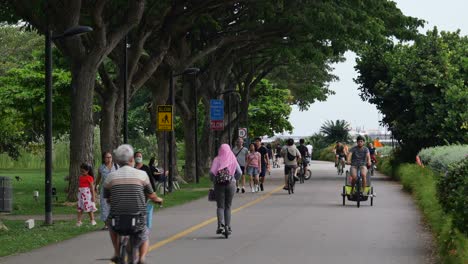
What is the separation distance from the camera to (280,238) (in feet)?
58.7

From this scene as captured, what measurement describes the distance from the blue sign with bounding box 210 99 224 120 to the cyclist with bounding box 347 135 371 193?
1974 cm

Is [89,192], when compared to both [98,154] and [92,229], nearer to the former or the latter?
[92,229]

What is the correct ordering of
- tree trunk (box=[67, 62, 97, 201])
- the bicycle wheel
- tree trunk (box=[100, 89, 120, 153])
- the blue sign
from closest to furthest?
the bicycle wheel
tree trunk (box=[67, 62, 97, 201])
tree trunk (box=[100, 89, 120, 153])
the blue sign

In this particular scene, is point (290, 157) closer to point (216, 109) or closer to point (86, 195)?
point (86, 195)

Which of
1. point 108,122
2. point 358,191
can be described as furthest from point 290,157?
point 358,191

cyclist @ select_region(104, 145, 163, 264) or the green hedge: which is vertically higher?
cyclist @ select_region(104, 145, 163, 264)

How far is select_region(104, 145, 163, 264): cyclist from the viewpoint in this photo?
435 inches

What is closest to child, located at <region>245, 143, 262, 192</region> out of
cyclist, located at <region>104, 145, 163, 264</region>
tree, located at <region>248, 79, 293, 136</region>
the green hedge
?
the green hedge

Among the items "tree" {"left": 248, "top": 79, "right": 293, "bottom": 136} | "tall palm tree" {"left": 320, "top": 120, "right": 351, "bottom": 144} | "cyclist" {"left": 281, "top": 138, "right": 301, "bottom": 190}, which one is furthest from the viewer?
"tall palm tree" {"left": 320, "top": 120, "right": 351, "bottom": 144}

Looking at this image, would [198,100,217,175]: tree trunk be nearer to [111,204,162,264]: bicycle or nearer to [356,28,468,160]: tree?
[356,28,468,160]: tree

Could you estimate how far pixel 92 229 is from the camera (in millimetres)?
20562

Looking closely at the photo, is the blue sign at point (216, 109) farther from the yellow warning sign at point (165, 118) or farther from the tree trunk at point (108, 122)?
the tree trunk at point (108, 122)

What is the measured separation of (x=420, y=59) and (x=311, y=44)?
29.3ft

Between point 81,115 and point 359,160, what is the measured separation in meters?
7.46
